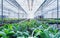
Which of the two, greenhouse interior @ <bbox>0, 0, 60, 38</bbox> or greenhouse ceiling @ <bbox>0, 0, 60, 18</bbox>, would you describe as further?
greenhouse ceiling @ <bbox>0, 0, 60, 18</bbox>

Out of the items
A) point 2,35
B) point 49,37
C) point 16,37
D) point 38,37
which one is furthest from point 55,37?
point 2,35

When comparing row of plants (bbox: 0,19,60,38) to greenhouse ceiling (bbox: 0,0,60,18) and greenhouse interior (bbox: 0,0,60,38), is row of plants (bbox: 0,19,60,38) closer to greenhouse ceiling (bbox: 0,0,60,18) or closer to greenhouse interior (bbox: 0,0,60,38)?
greenhouse interior (bbox: 0,0,60,38)

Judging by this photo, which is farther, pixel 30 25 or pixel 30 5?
pixel 30 5

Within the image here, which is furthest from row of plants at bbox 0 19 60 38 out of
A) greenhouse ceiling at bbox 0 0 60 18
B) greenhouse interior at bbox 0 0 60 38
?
greenhouse ceiling at bbox 0 0 60 18

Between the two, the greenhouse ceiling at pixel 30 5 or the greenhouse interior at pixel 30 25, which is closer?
the greenhouse interior at pixel 30 25

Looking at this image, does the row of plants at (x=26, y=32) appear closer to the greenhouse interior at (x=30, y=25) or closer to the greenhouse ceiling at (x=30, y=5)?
the greenhouse interior at (x=30, y=25)

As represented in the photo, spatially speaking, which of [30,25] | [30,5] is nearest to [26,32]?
[30,25]

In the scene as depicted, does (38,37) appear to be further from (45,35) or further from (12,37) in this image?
(12,37)

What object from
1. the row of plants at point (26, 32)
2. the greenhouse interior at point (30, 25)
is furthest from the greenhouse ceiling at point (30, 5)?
the row of plants at point (26, 32)

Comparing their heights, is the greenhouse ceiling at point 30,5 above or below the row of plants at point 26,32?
above

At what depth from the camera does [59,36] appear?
2.62 metres

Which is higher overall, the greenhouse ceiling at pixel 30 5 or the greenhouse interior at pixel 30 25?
the greenhouse ceiling at pixel 30 5

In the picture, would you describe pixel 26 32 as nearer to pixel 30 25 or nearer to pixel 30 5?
pixel 30 25

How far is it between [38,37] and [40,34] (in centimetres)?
5
